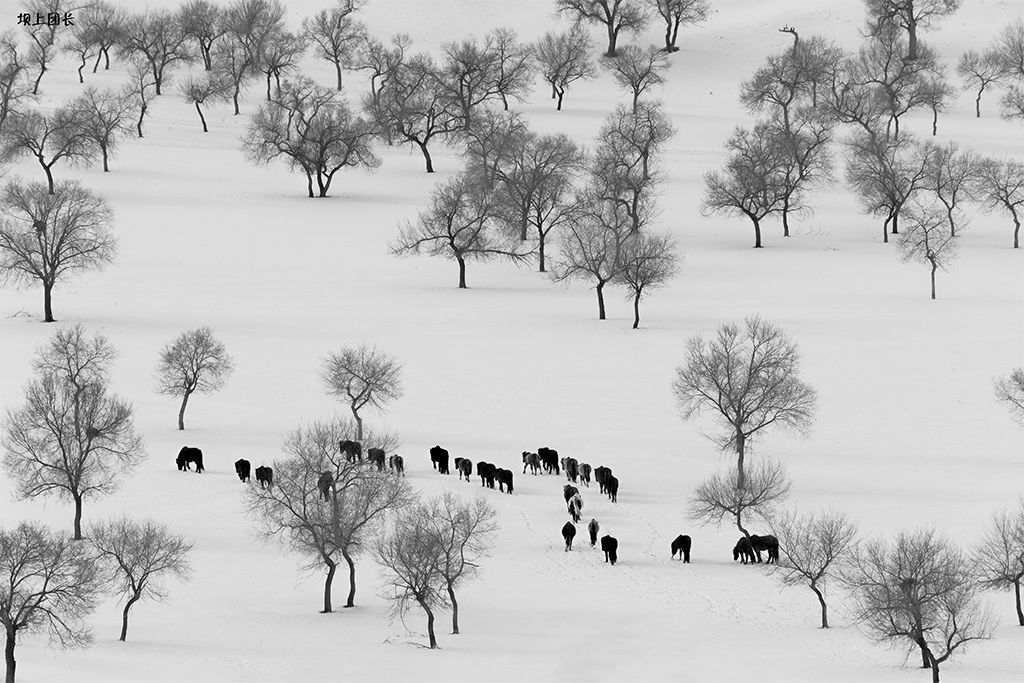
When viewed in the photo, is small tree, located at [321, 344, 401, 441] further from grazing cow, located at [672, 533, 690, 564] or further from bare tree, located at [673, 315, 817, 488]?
grazing cow, located at [672, 533, 690, 564]

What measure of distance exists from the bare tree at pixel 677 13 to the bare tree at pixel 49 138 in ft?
158

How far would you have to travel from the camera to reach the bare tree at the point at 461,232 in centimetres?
7300

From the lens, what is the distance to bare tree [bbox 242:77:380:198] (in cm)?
8738

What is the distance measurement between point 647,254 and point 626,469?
20.5 meters

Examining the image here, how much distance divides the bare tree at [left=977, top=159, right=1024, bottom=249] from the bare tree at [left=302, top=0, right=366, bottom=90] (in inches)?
1866

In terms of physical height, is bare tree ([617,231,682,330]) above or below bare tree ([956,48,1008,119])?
below

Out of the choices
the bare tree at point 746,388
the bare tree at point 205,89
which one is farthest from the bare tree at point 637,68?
the bare tree at point 746,388

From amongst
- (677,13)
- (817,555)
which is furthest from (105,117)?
(817,555)

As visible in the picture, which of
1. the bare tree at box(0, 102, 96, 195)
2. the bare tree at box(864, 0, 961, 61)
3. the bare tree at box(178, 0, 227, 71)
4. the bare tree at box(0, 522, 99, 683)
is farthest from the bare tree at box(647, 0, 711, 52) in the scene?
the bare tree at box(0, 522, 99, 683)

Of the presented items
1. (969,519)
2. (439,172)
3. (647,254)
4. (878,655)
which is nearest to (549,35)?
(439,172)

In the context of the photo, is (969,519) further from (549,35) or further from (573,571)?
(549,35)

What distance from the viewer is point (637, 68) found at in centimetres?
10869

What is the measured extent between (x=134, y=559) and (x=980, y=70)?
89.2 m

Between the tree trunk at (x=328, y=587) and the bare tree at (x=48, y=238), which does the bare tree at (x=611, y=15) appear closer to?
the bare tree at (x=48, y=238)
